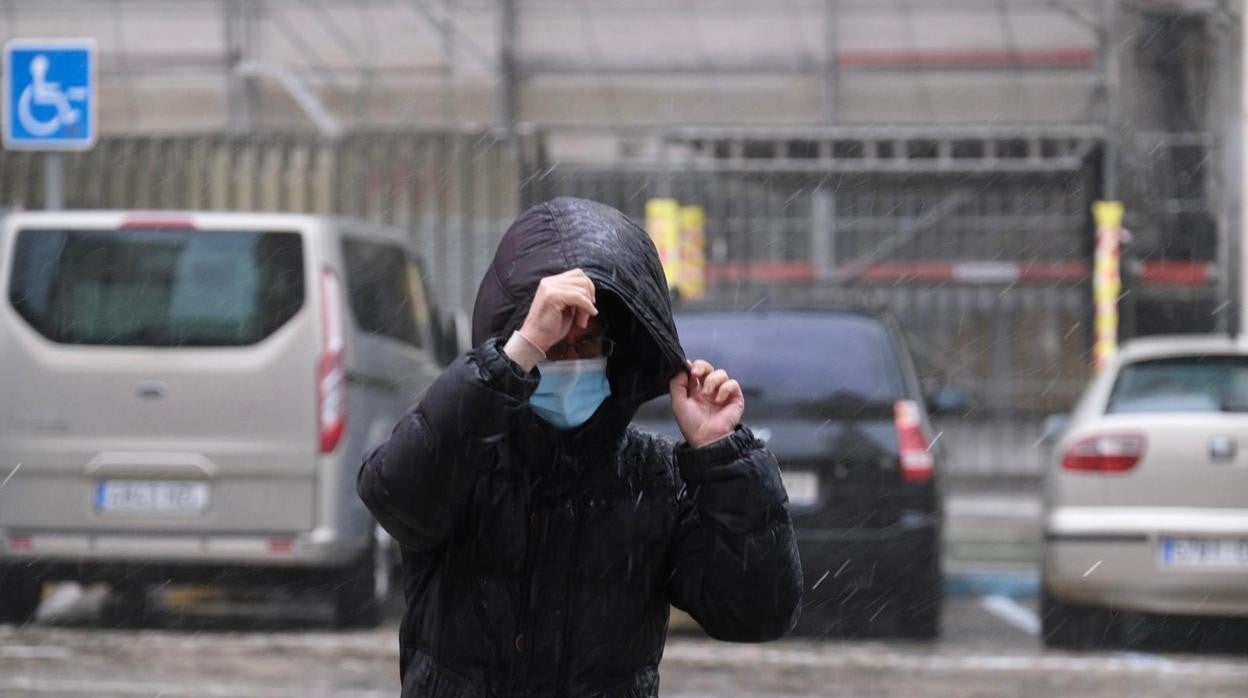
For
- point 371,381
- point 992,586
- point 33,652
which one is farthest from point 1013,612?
point 33,652

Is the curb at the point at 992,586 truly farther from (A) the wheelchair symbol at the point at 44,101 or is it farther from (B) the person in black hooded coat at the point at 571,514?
(B) the person in black hooded coat at the point at 571,514

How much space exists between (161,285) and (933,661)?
148 inches

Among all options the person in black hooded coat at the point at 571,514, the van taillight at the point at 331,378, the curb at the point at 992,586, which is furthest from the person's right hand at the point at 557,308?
the curb at the point at 992,586

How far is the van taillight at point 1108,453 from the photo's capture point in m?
8.51

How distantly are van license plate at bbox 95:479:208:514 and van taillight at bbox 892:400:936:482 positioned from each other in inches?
119

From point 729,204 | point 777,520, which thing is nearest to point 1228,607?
point 777,520

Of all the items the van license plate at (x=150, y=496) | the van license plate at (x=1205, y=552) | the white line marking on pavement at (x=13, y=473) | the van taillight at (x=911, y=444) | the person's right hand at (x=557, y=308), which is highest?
the person's right hand at (x=557, y=308)

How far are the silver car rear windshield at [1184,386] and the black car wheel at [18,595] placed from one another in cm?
483

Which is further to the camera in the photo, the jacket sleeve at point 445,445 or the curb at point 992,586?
the curb at point 992,586

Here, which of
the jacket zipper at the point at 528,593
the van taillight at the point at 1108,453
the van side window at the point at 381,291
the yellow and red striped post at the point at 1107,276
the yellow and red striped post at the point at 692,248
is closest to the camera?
the jacket zipper at the point at 528,593

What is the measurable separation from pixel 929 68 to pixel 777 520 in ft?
69.6

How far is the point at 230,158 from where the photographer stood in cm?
1661

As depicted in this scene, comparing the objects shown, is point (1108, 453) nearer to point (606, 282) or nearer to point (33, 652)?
point (33, 652)

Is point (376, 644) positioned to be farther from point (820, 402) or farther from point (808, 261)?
point (808, 261)
